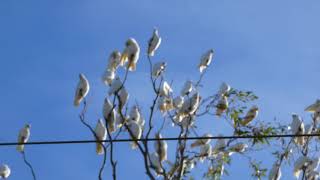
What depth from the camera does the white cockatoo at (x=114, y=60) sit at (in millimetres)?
7348

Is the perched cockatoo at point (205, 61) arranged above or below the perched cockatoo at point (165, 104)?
above

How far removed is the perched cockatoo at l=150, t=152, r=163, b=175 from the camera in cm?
688

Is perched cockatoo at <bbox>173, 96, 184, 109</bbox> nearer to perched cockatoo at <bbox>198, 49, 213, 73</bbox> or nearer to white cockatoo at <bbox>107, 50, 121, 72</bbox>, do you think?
perched cockatoo at <bbox>198, 49, 213, 73</bbox>

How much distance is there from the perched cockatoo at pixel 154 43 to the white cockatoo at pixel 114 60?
11.7 inches

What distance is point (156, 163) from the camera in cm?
691

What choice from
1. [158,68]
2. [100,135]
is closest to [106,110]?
[100,135]

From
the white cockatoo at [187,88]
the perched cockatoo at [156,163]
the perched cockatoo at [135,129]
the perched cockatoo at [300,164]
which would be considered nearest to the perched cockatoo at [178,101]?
the white cockatoo at [187,88]

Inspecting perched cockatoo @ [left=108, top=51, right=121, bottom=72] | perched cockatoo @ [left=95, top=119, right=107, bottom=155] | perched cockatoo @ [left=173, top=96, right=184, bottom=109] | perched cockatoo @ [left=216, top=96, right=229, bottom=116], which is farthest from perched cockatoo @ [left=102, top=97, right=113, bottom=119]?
perched cockatoo @ [left=216, top=96, right=229, bottom=116]

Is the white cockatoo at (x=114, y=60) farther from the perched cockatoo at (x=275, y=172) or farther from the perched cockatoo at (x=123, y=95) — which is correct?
the perched cockatoo at (x=275, y=172)

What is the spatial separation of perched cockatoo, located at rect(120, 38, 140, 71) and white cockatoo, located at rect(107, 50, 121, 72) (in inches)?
4.6

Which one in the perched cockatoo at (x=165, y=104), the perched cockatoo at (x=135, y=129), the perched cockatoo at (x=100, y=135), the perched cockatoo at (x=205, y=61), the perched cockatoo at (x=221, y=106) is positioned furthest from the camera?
the perched cockatoo at (x=205, y=61)

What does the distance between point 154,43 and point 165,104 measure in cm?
51

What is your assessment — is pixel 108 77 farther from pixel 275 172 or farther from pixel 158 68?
pixel 275 172

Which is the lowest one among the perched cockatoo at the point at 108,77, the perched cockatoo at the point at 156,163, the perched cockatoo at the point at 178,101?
the perched cockatoo at the point at 156,163
